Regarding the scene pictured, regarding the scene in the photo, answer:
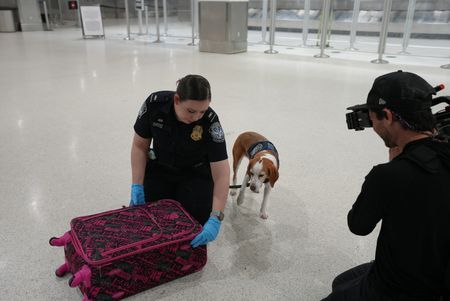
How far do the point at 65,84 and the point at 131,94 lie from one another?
1.14 m

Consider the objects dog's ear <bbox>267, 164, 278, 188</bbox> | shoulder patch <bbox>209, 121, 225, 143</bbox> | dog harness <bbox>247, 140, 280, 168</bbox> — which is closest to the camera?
shoulder patch <bbox>209, 121, 225, 143</bbox>

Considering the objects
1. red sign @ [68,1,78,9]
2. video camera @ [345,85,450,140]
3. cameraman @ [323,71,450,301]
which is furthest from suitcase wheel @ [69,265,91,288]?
red sign @ [68,1,78,9]

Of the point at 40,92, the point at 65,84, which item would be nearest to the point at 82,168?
the point at 40,92

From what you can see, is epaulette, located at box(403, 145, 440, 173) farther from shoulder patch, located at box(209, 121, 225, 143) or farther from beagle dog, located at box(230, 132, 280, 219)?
beagle dog, located at box(230, 132, 280, 219)

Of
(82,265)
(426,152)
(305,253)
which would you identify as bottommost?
(305,253)

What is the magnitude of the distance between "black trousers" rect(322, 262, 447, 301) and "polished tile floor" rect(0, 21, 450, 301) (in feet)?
0.67

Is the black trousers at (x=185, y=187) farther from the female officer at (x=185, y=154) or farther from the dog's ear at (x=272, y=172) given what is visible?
the dog's ear at (x=272, y=172)

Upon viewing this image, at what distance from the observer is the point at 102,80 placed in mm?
5824

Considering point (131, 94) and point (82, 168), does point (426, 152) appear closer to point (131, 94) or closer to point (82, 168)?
point (82, 168)

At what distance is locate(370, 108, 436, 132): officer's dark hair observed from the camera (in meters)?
1.11

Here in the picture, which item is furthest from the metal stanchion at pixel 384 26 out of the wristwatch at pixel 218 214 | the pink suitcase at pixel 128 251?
the pink suitcase at pixel 128 251

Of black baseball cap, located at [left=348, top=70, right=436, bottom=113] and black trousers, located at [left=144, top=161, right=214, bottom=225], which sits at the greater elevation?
black baseball cap, located at [left=348, top=70, right=436, bottom=113]

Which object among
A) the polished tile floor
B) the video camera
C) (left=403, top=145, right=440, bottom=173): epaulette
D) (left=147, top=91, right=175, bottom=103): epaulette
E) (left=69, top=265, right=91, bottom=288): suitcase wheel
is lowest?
the polished tile floor

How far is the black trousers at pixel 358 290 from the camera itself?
124 centimetres
